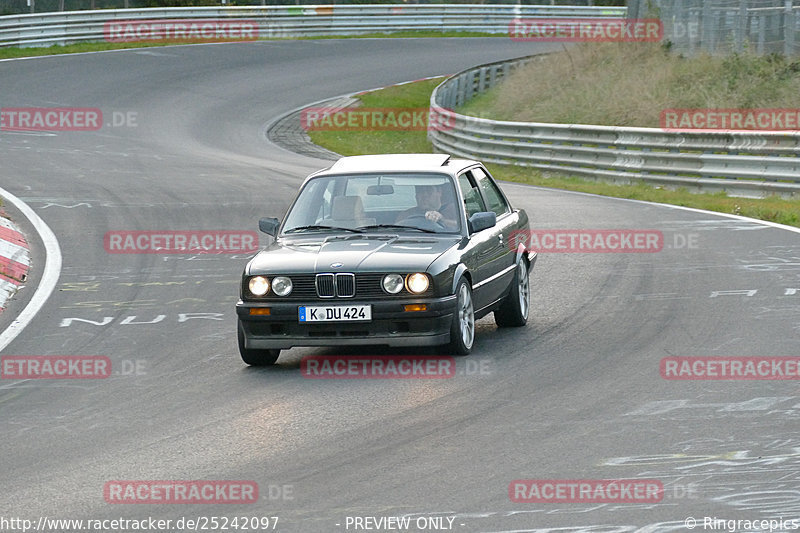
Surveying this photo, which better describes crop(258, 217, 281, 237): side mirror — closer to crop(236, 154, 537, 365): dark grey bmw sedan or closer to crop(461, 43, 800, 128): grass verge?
crop(236, 154, 537, 365): dark grey bmw sedan

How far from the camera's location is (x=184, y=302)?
41.7 feet

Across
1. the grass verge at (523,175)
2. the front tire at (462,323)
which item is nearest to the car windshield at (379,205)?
the front tire at (462,323)

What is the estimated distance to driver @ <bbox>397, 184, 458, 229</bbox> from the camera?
10352 millimetres

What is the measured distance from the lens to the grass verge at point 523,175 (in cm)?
1938

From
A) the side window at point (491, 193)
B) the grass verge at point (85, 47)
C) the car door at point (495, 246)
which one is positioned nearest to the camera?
the car door at point (495, 246)

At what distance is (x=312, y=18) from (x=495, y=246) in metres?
38.9

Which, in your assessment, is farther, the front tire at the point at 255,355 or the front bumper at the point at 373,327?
the front tire at the point at 255,355

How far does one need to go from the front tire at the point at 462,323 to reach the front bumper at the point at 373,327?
9 centimetres

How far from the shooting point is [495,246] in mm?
10711

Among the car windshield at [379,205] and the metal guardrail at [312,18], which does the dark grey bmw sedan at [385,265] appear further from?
the metal guardrail at [312,18]

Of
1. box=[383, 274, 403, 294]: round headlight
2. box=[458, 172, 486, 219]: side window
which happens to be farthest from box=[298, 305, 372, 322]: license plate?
box=[458, 172, 486, 219]: side window

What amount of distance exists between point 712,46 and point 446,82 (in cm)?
734

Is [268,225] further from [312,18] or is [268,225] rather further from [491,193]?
[312,18]

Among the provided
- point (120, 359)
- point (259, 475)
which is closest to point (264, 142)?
point (120, 359)
